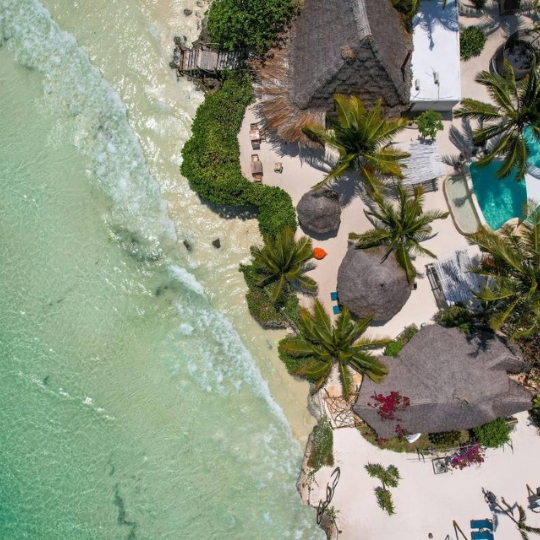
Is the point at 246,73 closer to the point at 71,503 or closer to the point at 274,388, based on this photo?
the point at 274,388

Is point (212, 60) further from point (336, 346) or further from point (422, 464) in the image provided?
point (422, 464)

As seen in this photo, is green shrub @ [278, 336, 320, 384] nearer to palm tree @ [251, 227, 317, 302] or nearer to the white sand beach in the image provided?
palm tree @ [251, 227, 317, 302]

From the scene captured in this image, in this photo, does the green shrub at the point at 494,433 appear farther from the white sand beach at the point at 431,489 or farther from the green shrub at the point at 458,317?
the green shrub at the point at 458,317

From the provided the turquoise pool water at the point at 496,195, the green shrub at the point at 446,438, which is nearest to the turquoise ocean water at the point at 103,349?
the green shrub at the point at 446,438

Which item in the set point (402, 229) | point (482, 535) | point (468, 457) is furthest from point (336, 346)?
point (482, 535)

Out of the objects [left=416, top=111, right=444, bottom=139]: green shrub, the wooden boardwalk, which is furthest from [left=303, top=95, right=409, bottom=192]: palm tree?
the wooden boardwalk

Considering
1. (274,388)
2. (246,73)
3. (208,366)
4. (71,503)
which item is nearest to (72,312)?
(208,366)
